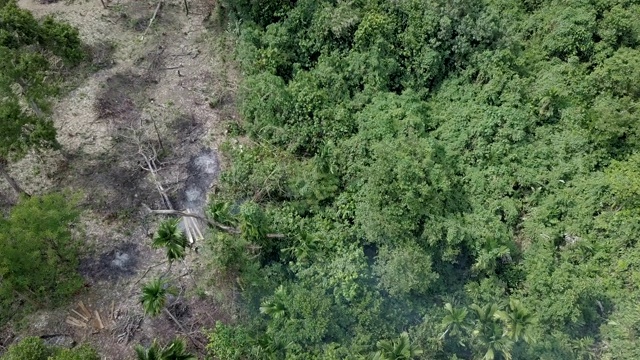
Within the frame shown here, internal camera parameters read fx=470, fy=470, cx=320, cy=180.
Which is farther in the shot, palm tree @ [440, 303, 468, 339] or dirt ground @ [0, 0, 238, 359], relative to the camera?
dirt ground @ [0, 0, 238, 359]

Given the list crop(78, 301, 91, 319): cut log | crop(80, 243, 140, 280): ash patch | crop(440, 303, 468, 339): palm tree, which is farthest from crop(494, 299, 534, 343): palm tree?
crop(78, 301, 91, 319): cut log

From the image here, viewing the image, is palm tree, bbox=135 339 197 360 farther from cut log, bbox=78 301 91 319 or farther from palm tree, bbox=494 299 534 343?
palm tree, bbox=494 299 534 343

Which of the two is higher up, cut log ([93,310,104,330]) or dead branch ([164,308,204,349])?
dead branch ([164,308,204,349])

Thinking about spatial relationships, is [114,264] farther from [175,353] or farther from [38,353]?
[175,353]

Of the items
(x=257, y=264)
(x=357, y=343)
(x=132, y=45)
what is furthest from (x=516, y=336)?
(x=132, y=45)

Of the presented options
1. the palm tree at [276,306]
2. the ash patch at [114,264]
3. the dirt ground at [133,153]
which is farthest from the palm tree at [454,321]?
the ash patch at [114,264]

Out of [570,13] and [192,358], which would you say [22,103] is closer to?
[192,358]

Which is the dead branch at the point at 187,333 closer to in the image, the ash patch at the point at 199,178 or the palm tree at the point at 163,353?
the palm tree at the point at 163,353
